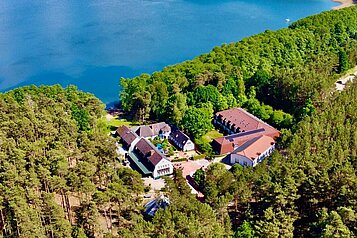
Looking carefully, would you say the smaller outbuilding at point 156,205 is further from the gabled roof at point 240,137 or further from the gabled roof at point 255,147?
the gabled roof at point 240,137

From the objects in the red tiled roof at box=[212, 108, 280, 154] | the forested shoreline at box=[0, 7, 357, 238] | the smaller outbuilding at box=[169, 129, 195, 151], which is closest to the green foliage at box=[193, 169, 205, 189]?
the forested shoreline at box=[0, 7, 357, 238]

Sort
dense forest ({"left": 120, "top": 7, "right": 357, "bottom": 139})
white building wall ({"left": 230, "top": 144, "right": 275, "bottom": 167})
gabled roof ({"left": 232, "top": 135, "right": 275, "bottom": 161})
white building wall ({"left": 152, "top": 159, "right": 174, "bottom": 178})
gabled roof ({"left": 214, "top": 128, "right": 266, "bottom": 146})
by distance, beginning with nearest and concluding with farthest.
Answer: white building wall ({"left": 152, "top": 159, "right": 174, "bottom": 178}) → white building wall ({"left": 230, "top": 144, "right": 275, "bottom": 167}) → gabled roof ({"left": 232, "top": 135, "right": 275, "bottom": 161}) → gabled roof ({"left": 214, "top": 128, "right": 266, "bottom": 146}) → dense forest ({"left": 120, "top": 7, "right": 357, "bottom": 139})

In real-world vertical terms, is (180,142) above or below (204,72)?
below

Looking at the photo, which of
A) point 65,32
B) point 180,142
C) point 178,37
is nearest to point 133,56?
point 178,37

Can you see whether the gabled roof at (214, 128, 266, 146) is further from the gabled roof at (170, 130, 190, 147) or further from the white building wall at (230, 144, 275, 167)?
the gabled roof at (170, 130, 190, 147)

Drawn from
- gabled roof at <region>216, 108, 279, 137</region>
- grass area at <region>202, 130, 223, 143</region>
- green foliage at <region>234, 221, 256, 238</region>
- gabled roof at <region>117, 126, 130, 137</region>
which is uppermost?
green foliage at <region>234, 221, 256, 238</region>

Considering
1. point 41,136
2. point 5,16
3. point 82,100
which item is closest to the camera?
point 41,136

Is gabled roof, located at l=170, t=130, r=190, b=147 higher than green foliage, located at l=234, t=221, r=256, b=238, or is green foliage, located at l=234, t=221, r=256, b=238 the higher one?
green foliage, located at l=234, t=221, r=256, b=238

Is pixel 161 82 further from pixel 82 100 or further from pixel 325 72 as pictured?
pixel 325 72
